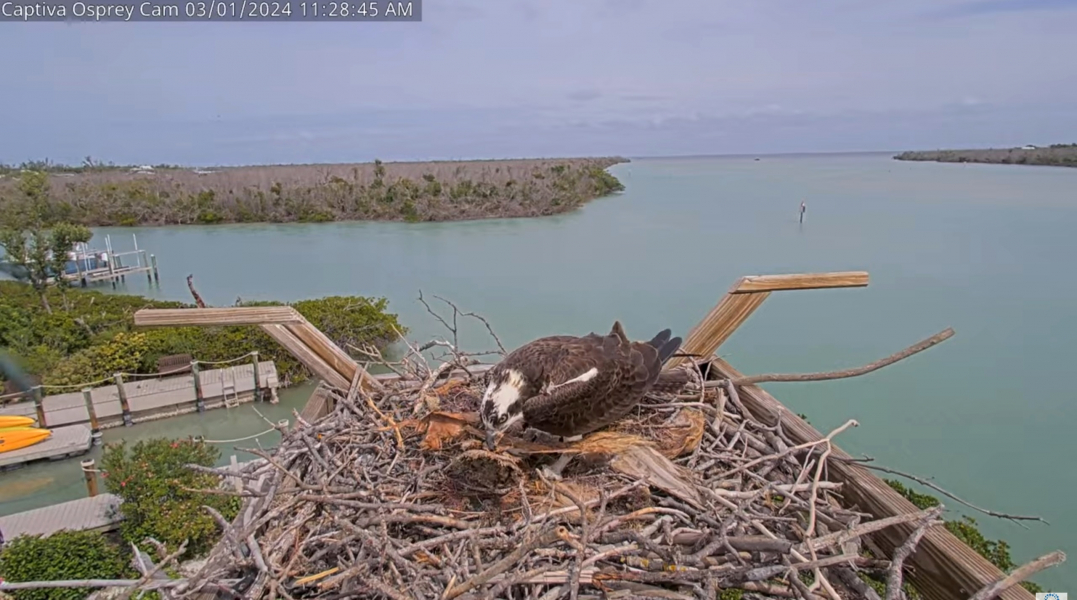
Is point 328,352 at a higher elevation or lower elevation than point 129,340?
higher

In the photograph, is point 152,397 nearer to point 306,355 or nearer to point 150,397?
point 150,397

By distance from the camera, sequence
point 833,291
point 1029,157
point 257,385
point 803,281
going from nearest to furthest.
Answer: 1. point 803,281
2. point 257,385
3. point 833,291
4. point 1029,157

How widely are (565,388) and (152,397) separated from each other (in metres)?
13.0

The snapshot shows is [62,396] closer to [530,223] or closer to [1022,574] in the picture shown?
[1022,574]

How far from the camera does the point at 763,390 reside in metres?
3.09

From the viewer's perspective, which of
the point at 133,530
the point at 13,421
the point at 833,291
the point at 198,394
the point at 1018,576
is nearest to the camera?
the point at 1018,576

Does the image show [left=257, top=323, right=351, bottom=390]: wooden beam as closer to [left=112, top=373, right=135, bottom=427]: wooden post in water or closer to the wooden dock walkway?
the wooden dock walkway

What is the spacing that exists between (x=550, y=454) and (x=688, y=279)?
18.2m

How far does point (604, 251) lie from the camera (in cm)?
2541

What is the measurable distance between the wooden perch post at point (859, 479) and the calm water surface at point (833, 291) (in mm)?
2804

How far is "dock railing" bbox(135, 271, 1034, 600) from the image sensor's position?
6.18ft

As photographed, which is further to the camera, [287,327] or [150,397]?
[150,397]

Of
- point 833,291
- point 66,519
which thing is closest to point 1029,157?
point 833,291

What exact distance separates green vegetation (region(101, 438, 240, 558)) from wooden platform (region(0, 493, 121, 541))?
446 mm
